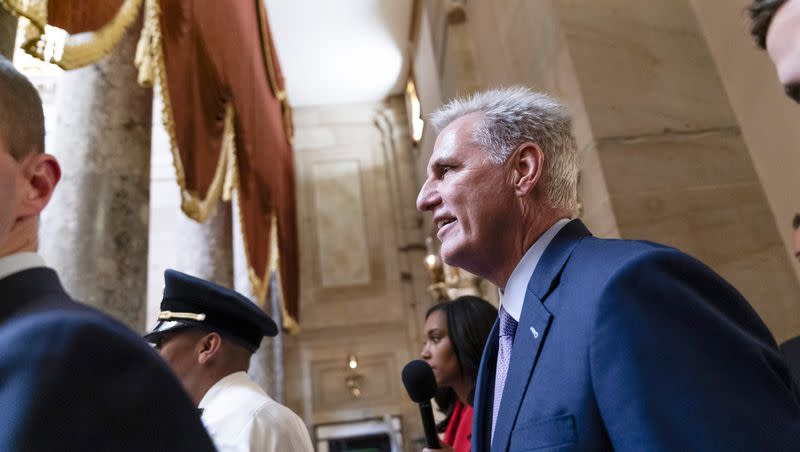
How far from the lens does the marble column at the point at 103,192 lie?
2641 millimetres

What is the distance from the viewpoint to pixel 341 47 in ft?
30.6

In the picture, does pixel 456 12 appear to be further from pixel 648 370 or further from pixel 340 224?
pixel 648 370

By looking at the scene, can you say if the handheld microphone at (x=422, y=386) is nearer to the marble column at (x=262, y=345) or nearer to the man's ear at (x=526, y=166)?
the man's ear at (x=526, y=166)

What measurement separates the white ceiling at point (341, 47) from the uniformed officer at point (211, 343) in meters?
7.20

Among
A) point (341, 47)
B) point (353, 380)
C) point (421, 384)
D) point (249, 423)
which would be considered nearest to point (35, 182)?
point (249, 423)

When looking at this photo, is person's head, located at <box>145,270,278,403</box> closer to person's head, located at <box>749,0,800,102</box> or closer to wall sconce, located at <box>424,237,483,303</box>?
person's head, located at <box>749,0,800,102</box>

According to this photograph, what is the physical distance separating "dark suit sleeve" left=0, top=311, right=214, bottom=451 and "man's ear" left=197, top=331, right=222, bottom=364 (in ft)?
4.86

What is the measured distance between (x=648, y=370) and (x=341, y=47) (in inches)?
357

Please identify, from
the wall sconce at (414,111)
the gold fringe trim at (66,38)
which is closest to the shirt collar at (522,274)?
the gold fringe trim at (66,38)

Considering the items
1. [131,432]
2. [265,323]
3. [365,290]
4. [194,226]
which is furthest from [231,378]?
[365,290]

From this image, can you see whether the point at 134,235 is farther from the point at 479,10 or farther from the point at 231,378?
the point at 479,10

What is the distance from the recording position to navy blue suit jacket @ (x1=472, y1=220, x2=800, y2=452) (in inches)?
34.3

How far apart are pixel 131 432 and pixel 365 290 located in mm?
8668

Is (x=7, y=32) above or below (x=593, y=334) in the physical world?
above
